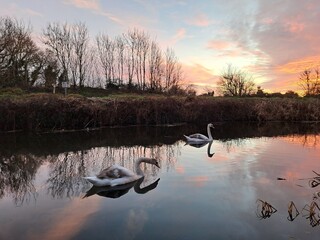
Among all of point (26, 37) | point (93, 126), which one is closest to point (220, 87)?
point (26, 37)

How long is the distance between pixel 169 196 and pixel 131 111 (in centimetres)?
1586

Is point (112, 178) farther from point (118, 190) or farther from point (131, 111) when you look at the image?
point (131, 111)

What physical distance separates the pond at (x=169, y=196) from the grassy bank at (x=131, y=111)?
7.15 m

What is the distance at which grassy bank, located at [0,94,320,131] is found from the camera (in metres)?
18.7

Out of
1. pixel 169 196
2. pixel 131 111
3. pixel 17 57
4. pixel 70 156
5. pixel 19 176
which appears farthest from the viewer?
pixel 17 57

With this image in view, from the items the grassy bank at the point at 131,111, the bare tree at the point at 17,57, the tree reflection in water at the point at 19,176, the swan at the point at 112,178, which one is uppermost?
the bare tree at the point at 17,57

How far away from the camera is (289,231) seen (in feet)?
15.7

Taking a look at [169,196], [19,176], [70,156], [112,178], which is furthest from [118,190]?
[70,156]

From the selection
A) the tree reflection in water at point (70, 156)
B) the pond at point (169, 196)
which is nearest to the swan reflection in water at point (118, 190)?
the pond at point (169, 196)

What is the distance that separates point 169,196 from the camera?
656 cm

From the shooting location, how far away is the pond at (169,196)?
4.93 metres

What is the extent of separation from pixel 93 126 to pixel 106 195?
14228mm

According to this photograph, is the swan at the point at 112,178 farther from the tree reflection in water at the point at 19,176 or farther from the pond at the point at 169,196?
the tree reflection in water at the point at 19,176

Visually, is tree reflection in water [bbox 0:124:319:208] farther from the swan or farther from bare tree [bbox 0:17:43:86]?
bare tree [bbox 0:17:43:86]
